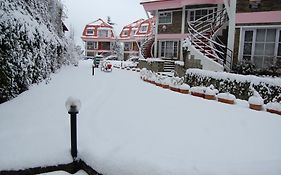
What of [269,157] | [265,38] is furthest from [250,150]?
[265,38]

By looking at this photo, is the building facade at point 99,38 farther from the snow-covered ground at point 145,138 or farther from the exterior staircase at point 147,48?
the snow-covered ground at point 145,138

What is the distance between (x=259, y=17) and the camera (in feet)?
37.9

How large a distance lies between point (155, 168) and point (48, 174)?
5.02 ft

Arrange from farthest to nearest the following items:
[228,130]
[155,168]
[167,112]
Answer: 1. [167,112]
2. [228,130]
3. [155,168]

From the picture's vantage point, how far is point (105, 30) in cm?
4928

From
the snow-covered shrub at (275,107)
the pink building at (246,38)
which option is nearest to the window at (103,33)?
the pink building at (246,38)

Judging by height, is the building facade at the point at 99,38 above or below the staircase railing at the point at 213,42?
above

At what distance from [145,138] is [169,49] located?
1812 centimetres

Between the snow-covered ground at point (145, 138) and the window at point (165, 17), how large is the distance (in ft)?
53.0

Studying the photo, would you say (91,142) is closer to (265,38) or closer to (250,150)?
(250,150)

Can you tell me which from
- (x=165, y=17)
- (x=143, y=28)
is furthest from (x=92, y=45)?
(x=165, y=17)

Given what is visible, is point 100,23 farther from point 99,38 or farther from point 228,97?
point 228,97

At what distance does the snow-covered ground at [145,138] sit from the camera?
323 centimetres

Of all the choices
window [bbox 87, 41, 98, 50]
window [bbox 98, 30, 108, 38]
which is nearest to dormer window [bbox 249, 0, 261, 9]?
window [bbox 98, 30, 108, 38]
